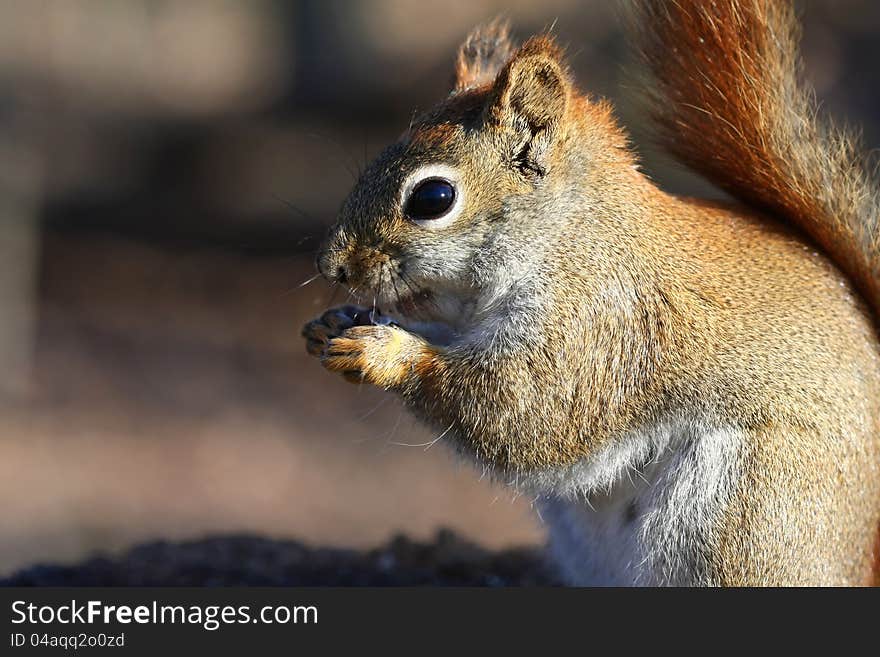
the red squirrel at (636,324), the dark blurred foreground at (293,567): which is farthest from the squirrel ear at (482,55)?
the dark blurred foreground at (293,567)

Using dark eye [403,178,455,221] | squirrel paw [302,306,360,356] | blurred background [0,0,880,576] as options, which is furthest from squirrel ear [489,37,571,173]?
blurred background [0,0,880,576]

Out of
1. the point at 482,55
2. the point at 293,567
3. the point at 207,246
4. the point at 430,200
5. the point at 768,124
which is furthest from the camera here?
the point at 207,246

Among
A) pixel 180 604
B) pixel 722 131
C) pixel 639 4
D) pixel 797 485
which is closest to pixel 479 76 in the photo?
pixel 639 4

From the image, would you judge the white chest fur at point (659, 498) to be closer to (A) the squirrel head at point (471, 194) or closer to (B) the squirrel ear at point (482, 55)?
(A) the squirrel head at point (471, 194)

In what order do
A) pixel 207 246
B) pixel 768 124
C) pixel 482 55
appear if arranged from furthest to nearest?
pixel 207 246 < pixel 482 55 < pixel 768 124

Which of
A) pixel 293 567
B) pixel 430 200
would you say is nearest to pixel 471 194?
pixel 430 200

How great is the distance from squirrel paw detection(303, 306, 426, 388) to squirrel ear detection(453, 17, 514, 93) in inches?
25.2

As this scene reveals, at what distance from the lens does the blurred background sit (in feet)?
15.9

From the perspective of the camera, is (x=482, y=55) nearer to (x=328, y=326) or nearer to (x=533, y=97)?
(x=533, y=97)

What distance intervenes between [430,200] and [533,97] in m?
0.27

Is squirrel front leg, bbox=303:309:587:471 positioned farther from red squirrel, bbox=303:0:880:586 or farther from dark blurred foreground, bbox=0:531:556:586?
dark blurred foreground, bbox=0:531:556:586

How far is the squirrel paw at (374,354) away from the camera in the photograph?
219cm

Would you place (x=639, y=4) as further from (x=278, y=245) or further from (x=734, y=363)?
(x=278, y=245)

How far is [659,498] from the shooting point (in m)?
2.19
